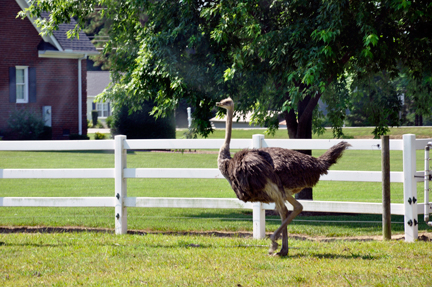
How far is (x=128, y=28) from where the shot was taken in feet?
44.4

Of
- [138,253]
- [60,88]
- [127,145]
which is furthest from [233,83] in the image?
[60,88]

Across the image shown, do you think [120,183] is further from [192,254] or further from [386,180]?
[386,180]

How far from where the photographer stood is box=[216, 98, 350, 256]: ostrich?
6.25 meters

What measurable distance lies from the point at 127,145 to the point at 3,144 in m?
2.00

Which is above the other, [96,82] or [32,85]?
[96,82]

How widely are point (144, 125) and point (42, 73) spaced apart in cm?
647

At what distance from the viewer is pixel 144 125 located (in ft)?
93.4

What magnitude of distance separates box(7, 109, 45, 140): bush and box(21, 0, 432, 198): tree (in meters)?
16.0

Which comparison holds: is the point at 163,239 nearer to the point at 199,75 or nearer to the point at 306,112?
the point at 199,75

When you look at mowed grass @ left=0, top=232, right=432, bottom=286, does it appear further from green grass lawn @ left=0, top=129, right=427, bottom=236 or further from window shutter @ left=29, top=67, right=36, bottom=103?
window shutter @ left=29, top=67, right=36, bottom=103

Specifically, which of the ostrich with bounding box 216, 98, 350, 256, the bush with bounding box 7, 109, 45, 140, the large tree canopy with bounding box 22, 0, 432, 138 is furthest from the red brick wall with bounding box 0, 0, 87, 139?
the ostrich with bounding box 216, 98, 350, 256

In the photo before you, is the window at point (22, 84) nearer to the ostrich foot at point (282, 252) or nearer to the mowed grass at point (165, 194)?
the mowed grass at point (165, 194)

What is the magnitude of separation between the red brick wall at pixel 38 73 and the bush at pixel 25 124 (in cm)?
62

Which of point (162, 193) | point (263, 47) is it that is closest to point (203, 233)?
point (263, 47)
